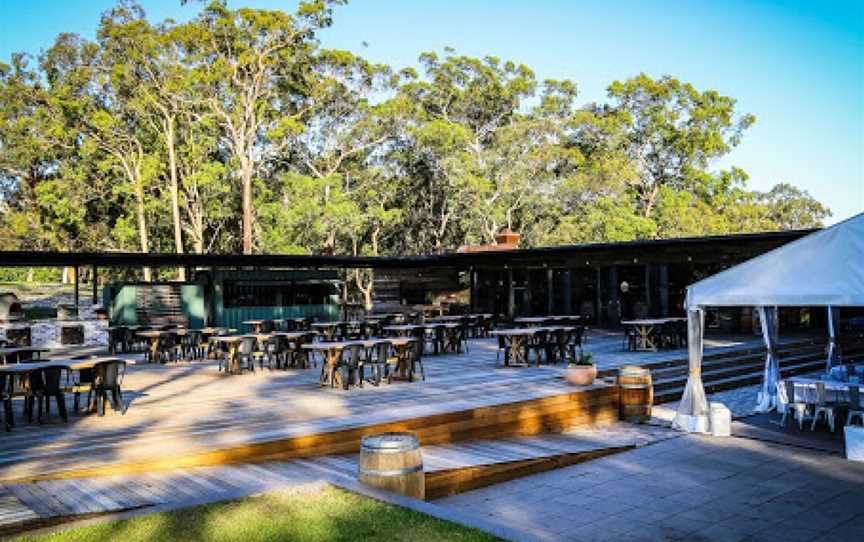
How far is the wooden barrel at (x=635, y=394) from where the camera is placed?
10461 mm

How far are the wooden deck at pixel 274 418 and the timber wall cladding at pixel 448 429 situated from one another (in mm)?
12

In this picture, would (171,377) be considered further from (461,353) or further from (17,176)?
(17,176)

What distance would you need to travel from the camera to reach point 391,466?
18.1 feet

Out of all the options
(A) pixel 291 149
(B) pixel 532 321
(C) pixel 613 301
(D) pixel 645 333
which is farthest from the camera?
(A) pixel 291 149

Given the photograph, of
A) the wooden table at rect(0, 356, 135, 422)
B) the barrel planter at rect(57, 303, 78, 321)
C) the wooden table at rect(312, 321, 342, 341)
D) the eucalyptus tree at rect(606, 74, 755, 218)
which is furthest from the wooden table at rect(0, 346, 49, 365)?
the eucalyptus tree at rect(606, 74, 755, 218)

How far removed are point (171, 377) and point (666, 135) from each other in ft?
117

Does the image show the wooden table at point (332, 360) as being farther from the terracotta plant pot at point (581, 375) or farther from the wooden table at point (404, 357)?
the terracotta plant pot at point (581, 375)

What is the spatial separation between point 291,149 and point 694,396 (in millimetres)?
29922

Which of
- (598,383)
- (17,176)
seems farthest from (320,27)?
(598,383)

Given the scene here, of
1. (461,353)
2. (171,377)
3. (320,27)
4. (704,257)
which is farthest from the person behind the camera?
(320,27)

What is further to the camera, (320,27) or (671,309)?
(320,27)

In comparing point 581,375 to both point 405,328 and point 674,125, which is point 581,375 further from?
point 674,125

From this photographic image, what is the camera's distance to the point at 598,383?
432 inches

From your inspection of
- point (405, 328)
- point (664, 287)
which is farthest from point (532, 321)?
point (405, 328)
